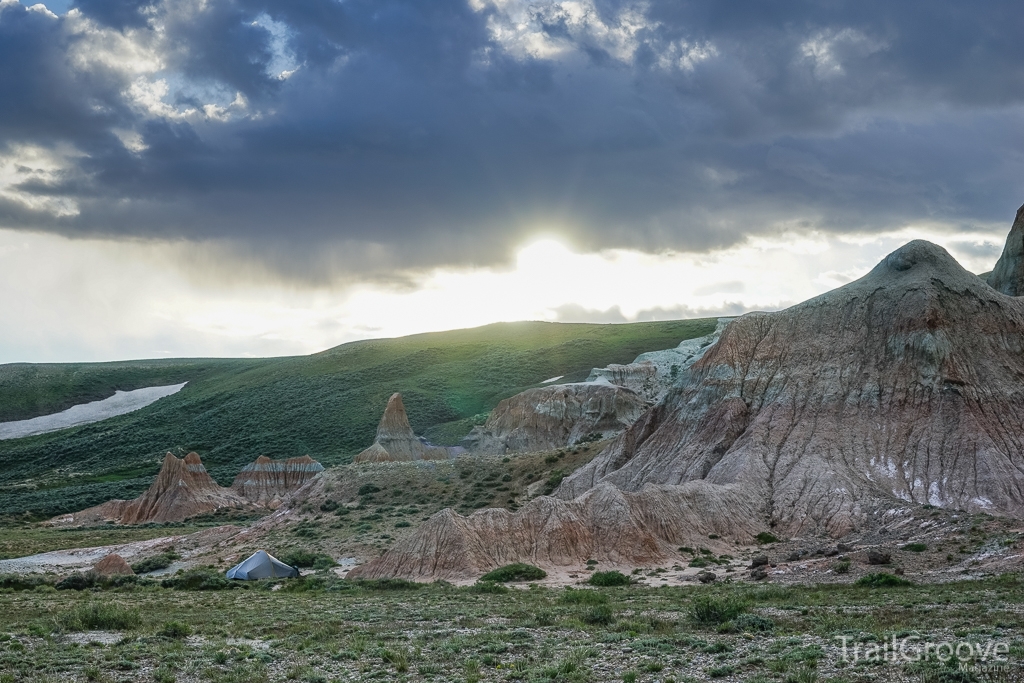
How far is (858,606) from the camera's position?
22.9 m

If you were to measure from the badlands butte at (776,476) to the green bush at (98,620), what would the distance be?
42.6 feet

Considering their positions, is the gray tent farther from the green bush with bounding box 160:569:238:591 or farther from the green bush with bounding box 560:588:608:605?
the green bush with bounding box 560:588:608:605

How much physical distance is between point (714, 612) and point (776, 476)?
24745 millimetres

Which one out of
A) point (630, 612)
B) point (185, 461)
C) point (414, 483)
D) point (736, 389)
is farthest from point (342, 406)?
point (630, 612)

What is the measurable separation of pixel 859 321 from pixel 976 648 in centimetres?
3769

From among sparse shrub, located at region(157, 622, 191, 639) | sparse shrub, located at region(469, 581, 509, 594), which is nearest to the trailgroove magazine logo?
sparse shrub, located at region(157, 622, 191, 639)

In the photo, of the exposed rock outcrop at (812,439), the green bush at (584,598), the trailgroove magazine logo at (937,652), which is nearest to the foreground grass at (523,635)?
the green bush at (584,598)

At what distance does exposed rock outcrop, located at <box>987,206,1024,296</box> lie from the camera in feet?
213

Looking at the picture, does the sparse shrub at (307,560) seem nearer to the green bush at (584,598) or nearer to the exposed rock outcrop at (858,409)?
the exposed rock outcrop at (858,409)

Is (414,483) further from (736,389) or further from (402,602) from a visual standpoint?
(402,602)

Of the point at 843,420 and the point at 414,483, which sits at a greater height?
the point at 843,420

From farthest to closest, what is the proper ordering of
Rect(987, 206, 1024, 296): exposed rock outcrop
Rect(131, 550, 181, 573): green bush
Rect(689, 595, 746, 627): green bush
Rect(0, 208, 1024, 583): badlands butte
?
Rect(987, 206, 1024, 296): exposed rock outcrop, Rect(131, 550, 181, 573): green bush, Rect(0, 208, 1024, 583): badlands butte, Rect(689, 595, 746, 627): green bush

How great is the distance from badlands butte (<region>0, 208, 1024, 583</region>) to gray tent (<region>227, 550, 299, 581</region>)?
2.94 meters

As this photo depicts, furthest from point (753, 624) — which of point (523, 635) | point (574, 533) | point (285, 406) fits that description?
point (285, 406)
